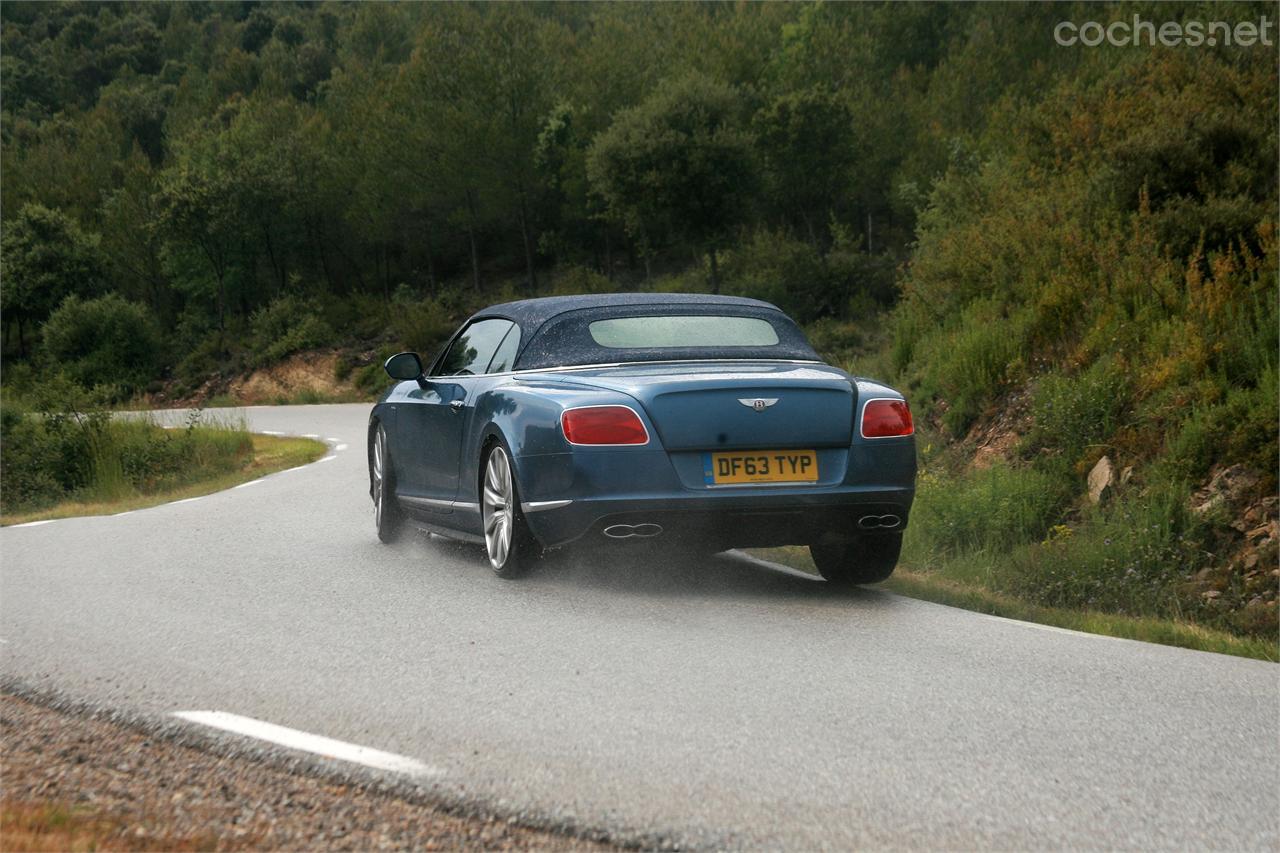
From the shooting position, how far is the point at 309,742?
465 cm

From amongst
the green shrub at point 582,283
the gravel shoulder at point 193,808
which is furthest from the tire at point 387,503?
the green shrub at point 582,283

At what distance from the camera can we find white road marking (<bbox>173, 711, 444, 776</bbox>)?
4340mm

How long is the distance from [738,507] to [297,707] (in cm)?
259

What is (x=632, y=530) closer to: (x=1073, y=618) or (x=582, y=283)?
(x=1073, y=618)

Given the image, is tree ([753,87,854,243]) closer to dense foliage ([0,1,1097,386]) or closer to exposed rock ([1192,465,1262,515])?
dense foliage ([0,1,1097,386])

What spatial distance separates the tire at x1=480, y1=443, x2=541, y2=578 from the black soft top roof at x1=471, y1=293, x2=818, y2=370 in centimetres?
60

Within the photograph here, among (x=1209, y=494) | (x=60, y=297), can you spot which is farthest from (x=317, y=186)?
(x=1209, y=494)

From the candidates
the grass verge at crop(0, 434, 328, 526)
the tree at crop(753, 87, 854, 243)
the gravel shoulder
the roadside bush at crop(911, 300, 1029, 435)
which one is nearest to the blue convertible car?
the gravel shoulder

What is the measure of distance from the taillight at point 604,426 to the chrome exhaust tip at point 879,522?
1.16 metres

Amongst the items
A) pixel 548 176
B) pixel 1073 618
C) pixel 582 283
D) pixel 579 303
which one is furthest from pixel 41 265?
pixel 1073 618

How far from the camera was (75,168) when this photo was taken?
294ft

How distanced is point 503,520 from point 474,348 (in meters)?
1.62

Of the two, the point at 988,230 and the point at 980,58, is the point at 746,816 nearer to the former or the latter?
the point at 988,230

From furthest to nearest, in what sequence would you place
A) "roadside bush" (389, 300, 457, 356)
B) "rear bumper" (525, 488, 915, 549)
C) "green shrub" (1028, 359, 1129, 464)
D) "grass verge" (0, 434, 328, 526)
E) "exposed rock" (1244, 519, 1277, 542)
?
"roadside bush" (389, 300, 457, 356) < "grass verge" (0, 434, 328, 526) < "green shrub" (1028, 359, 1129, 464) < "exposed rock" (1244, 519, 1277, 542) < "rear bumper" (525, 488, 915, 549)
